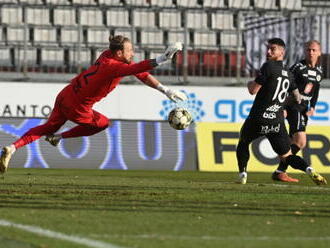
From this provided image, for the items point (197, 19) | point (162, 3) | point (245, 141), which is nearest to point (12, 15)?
point (162, 3)

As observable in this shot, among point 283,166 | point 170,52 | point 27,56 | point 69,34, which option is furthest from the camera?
point 69,34

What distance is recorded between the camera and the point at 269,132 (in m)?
13.4

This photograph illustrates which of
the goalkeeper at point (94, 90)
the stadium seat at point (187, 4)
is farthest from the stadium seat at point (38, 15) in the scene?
the goalkeeper at point (94, 90)

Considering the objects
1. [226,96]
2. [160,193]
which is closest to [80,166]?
[226,96]

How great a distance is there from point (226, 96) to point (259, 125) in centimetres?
881

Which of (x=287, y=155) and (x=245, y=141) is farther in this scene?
(x=287, y=155)

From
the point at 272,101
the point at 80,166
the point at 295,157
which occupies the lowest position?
the point at 80,166

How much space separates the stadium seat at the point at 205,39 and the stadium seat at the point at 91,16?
2.46 metres

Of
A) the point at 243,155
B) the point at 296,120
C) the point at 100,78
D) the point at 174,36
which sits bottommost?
the point at 243,155

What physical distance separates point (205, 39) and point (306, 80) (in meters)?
8.75

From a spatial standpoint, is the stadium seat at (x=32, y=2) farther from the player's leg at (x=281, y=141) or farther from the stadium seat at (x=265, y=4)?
the player's leg at (x=281, y=141)

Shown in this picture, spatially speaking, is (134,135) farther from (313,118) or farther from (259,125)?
(259,125)

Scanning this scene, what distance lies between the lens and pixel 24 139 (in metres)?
12.9

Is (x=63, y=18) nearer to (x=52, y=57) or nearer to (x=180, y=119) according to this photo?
(x=52, y=57)
